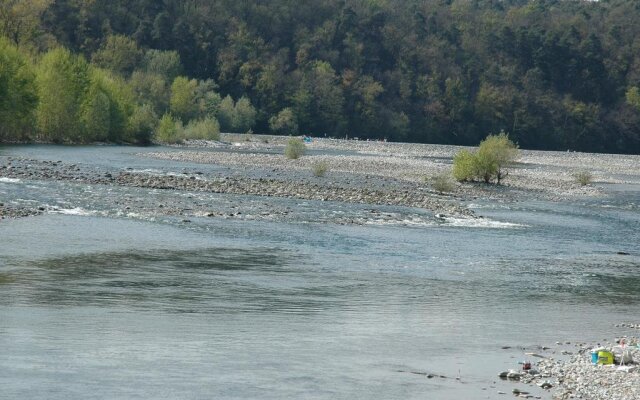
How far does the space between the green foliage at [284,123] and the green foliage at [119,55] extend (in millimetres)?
25127

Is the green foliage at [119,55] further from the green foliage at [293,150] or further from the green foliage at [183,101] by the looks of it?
the green foliage at [293,150]

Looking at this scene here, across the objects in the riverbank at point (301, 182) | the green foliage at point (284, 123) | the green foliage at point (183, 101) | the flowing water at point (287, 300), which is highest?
the green foliage at point (183, 101)

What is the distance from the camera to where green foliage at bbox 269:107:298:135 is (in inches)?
6969

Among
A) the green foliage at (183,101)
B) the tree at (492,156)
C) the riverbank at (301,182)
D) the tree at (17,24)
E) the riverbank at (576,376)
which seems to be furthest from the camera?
the green foliage at (183,101)

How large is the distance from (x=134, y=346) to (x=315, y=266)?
12562mm

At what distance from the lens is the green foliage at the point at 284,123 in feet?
581

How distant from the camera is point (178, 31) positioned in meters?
182

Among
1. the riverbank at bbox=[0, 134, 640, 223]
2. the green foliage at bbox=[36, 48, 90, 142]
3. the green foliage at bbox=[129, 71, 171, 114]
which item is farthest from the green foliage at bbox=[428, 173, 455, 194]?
the green foliage at bbox=[129, 71, 171, 114]

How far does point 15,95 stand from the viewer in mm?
87375

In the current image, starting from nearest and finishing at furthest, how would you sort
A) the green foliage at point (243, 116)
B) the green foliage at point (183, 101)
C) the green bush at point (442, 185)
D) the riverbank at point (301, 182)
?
the riverbank at point (301, 182), the green bush at point (442, 185), the green foliage at point (183, 101), the green foliage at point (243, 116)

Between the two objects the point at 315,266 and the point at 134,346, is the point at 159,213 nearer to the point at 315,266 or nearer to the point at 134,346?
the point at 315,266

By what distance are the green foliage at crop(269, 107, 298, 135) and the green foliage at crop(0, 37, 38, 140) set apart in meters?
85.9

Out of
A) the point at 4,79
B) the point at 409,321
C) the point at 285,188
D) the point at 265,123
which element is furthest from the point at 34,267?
the point at 265,123

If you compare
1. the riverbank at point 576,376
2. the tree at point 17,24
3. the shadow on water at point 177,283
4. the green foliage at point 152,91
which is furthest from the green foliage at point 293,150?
the riverbank at point 576,376
